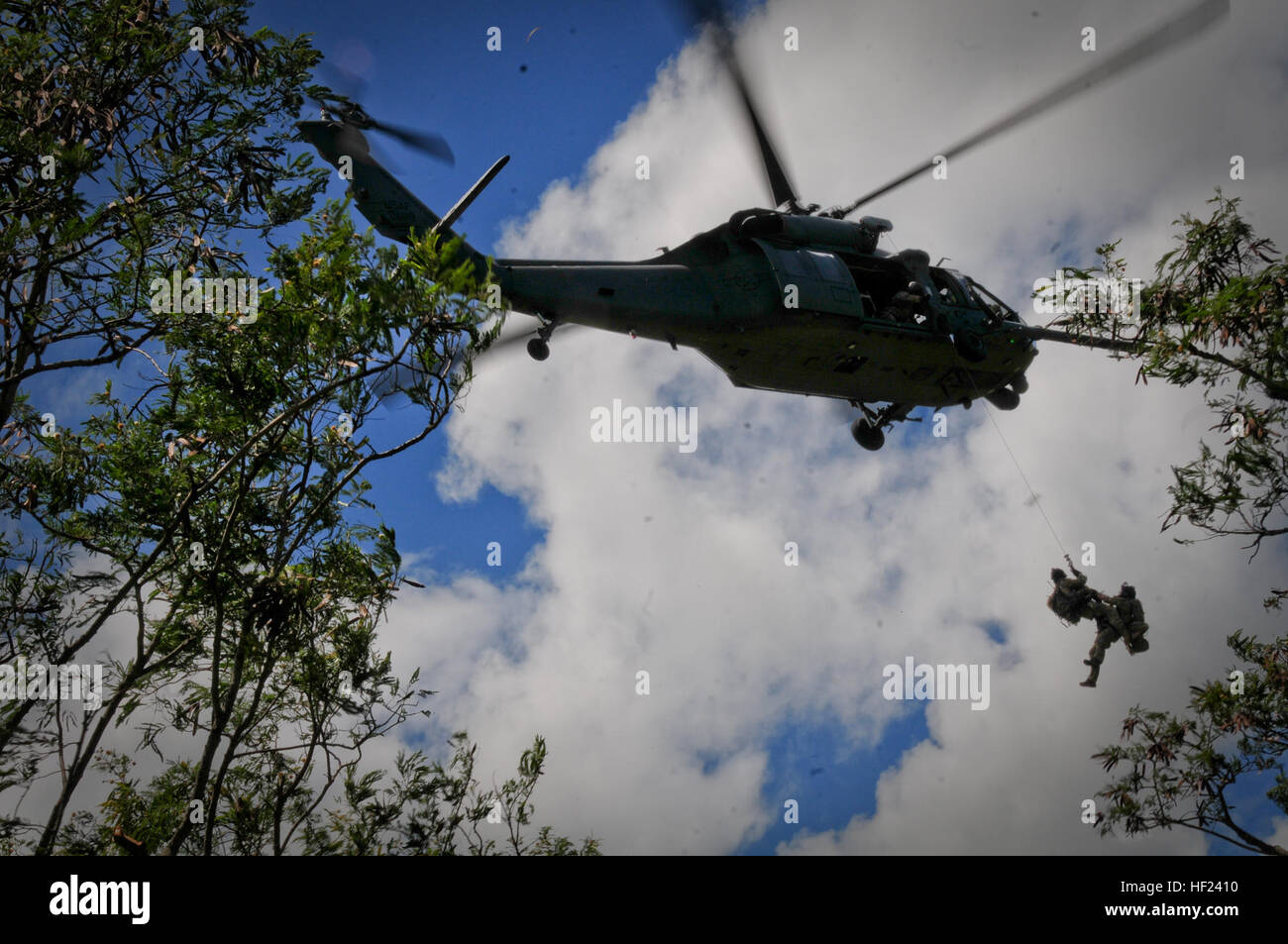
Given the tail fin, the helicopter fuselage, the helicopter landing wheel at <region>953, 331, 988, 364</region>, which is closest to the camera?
the tail fin

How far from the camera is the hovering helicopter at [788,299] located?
38.7ft

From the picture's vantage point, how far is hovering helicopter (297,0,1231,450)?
38.7 feet

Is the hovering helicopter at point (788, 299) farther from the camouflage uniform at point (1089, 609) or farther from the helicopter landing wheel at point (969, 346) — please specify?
the camouflage uniform at point (1089, 609)

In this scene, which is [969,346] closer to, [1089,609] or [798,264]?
[798,264]

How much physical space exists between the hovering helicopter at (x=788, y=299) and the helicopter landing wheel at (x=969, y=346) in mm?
24

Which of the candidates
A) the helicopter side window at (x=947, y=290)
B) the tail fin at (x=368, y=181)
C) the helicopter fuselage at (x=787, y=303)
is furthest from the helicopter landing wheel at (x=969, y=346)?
the tail fin at (x=368, y=181)

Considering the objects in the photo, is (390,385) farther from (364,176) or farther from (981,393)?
(981,393)

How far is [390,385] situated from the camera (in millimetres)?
9203

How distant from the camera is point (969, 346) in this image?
Answer: 15.6m

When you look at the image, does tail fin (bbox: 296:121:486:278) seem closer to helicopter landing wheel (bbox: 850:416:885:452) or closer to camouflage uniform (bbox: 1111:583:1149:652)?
helicopter landing wheel (bbox: 850:416:885:452)

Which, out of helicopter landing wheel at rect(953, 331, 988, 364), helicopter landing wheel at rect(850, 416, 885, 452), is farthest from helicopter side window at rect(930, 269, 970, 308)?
helicopter landing wheel at rect(850, 416, 885, 452)

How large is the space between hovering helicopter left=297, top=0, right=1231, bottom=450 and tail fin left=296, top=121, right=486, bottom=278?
0.04 feet

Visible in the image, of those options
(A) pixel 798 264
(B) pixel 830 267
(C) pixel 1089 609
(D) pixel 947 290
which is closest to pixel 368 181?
(A) pixel 798 264
